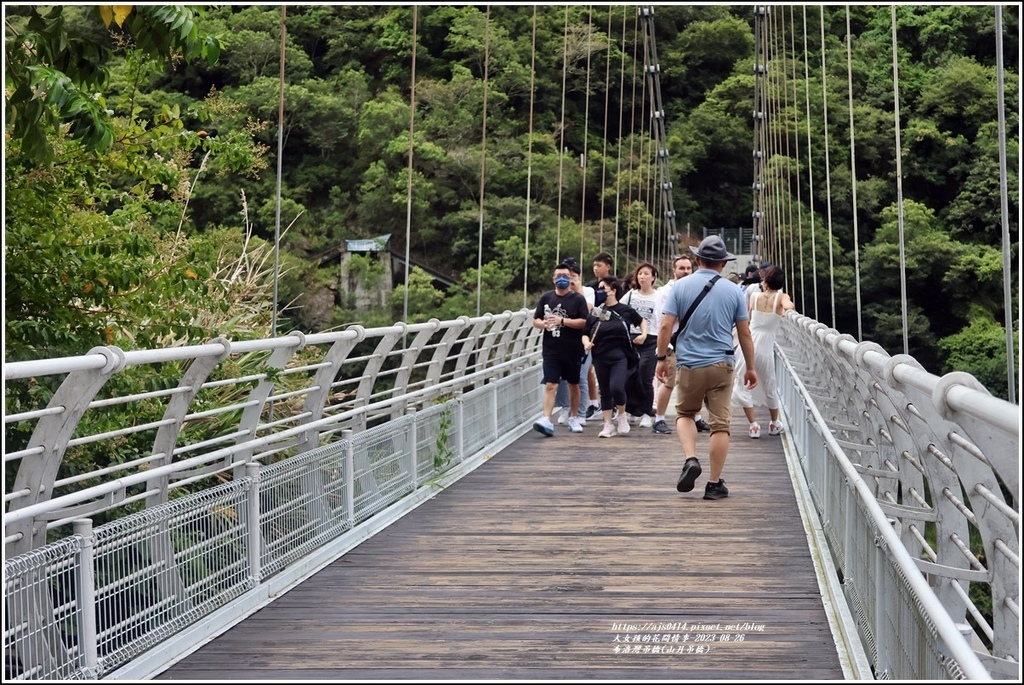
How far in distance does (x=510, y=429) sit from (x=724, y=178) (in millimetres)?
41572

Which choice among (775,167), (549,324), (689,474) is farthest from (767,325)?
(775,167)

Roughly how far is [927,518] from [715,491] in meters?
3.42

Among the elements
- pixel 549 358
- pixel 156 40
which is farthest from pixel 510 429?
pixel 156 40

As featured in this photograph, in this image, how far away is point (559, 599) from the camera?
5.00 m

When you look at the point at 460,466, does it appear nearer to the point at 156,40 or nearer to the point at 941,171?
the point at 156,40

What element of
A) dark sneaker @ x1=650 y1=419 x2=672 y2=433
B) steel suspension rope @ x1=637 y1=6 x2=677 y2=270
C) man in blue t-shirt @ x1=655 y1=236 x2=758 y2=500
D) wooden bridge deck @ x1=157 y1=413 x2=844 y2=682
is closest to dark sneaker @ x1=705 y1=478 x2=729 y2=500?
wooden bridge deck @ x1=157 y1=413 x2=844 y2=682

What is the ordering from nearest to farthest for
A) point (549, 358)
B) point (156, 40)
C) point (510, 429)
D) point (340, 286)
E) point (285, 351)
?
point (156, 40), point (285, 351), point (549, 358), point (510, 429), point (340, 286)

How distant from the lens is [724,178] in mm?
51125

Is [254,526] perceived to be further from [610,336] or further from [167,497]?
[610,336]

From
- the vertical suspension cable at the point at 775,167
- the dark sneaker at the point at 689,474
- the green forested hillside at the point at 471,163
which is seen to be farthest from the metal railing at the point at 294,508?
the vertical suspension cable at the point at 775,167

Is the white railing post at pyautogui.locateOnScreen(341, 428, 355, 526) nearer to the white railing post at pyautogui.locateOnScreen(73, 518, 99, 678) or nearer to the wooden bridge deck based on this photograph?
the wooden bridge deck

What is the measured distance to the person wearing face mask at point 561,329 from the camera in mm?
9367

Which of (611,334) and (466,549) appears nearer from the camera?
(466,549)

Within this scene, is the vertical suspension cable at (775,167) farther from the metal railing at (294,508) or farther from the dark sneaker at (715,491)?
the metal railing at (294,508)
